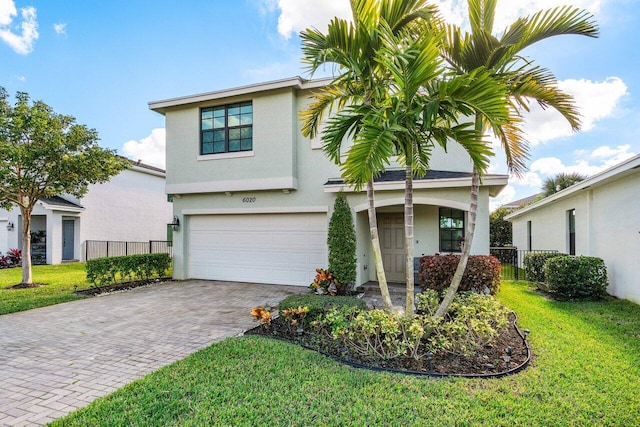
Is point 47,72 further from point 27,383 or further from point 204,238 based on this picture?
point 27,383

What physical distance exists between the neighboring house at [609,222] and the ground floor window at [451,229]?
385cm

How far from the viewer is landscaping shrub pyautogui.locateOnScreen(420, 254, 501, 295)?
Result: 8.12 m

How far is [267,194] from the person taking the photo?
11438mm

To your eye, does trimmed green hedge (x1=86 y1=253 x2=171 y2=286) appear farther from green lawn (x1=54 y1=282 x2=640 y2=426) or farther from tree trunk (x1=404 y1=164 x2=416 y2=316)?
tree trunk (x1=404 y1=164 x2=416 y2=316)

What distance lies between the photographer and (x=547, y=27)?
4.83 meters

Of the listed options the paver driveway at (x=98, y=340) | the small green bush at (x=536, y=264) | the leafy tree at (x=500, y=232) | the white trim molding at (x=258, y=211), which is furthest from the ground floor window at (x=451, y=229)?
the leafy tree at (x=500, y=232)

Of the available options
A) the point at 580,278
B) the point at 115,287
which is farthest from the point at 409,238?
the point at 115,287

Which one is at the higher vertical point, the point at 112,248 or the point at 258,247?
the point at 258,247

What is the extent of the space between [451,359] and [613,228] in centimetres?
799

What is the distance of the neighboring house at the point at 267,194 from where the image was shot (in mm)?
10398

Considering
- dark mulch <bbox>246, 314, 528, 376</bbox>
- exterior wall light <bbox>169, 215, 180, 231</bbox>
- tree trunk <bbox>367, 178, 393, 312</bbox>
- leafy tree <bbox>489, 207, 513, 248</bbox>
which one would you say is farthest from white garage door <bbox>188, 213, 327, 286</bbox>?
leafy tree <bbox>489, 207, 513, 248</bbox>

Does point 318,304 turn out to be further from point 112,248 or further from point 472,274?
point 112,248

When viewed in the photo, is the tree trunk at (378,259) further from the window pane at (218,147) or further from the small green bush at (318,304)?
the window pane at (218,147)

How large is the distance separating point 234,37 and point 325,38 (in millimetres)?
7208
